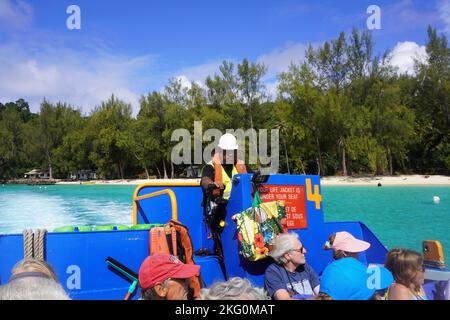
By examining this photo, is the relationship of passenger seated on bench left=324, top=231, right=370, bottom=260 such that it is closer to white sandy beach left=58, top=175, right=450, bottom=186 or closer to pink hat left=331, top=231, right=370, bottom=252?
pink hat left=331, top=231, right=370, bottom=252

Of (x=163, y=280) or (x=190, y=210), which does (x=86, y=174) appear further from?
(x=163, y=280)

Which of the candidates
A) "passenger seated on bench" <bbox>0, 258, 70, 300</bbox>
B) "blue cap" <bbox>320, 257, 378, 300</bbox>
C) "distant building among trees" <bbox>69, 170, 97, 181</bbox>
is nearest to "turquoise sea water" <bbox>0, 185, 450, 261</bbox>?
"blue cap" <bbox>320, 257, 378, 300</bbox>

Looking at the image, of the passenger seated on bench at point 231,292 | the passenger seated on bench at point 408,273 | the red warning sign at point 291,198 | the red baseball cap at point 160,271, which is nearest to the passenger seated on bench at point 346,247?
the passenger seated on bench at point 408,273

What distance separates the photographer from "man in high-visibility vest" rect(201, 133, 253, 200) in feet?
12.8

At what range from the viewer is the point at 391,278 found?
2.62 m

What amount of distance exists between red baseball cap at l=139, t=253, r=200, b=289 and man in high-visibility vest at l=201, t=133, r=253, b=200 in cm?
157

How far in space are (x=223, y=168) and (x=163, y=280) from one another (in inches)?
77.0

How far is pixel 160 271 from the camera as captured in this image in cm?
223

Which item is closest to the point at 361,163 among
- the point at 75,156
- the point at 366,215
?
the point at 366,215

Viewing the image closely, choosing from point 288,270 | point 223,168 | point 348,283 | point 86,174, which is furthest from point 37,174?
point 348,283

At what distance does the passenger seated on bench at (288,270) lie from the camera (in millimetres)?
3000

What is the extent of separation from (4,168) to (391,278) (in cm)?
6092

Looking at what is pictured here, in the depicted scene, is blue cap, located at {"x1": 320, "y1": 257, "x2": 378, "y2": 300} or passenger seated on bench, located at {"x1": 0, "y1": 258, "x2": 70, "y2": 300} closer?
passenger seated on bench, located at {"x1": 0, "y1": 258, "x2": 70, "y2": 300}

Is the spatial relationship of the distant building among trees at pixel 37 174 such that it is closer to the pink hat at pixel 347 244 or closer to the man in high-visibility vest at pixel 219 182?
the man in high-visibility vest at pixel 219 182
